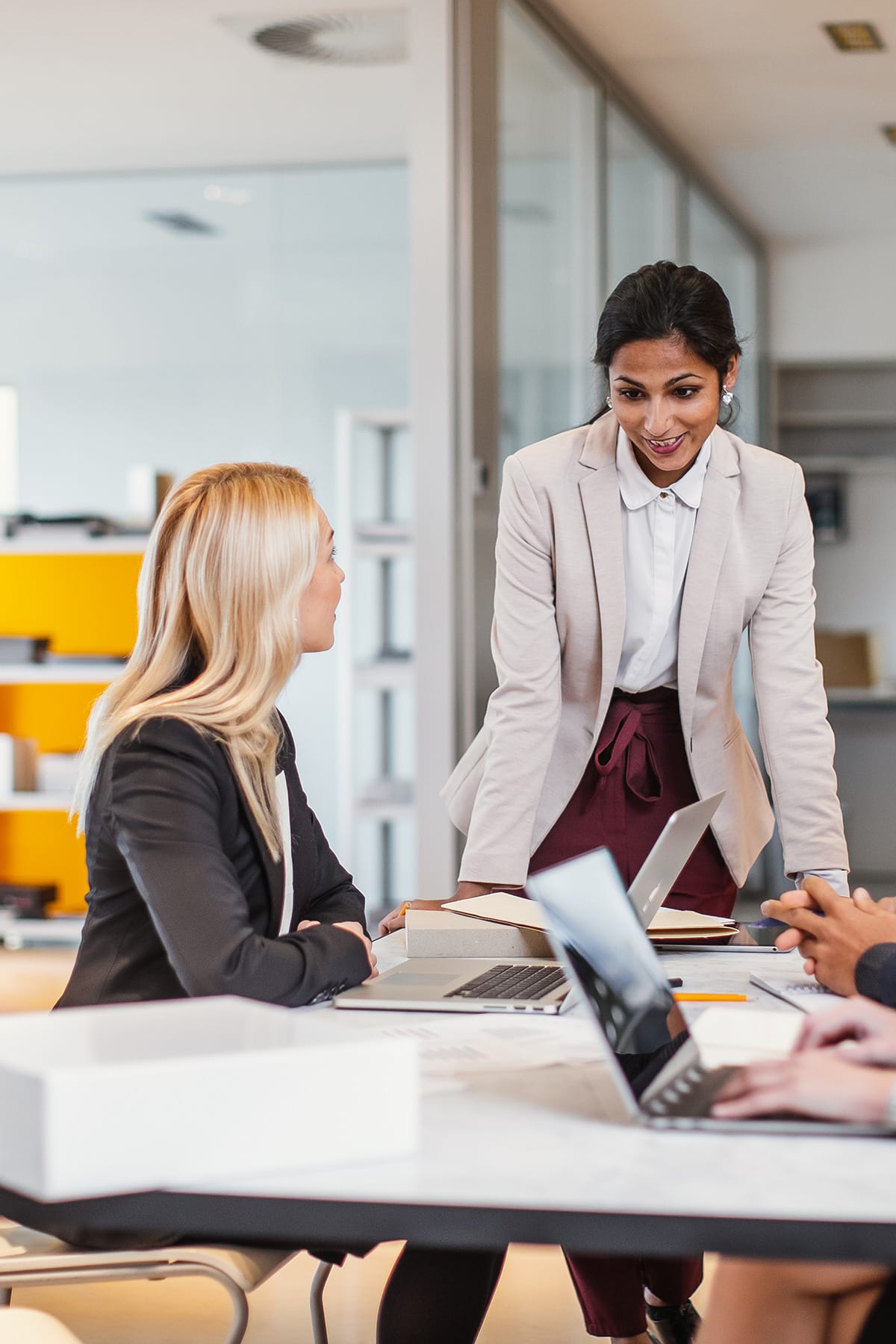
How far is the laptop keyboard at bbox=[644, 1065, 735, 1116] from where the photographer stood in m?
0.99

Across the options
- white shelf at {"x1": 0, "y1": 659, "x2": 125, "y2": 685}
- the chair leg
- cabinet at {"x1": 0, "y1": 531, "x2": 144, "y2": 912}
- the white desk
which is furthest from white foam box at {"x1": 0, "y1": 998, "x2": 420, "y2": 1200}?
cabinet at {"x1": 0, "y1": 531, "x2": 144, "y2": 912}

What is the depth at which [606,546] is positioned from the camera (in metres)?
2.13

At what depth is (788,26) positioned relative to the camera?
14.0 ft

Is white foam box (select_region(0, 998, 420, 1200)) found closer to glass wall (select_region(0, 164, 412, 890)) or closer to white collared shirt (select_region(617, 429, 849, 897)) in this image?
white collared shirt (select_region(617, 429, 849, 897))

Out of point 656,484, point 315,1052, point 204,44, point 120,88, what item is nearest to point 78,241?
point 120,88

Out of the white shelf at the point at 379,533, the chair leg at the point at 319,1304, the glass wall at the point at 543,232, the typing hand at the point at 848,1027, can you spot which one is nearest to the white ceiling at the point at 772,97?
the glass wall at the point at 543,232

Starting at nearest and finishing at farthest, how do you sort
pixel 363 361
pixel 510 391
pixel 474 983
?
1. pixel 474 983
2. pixel 510 391
3. pixel 363 361

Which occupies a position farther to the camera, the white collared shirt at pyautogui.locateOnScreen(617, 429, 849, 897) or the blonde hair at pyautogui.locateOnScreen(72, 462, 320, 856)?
the white collared shirt at pyautogui.locateOnScreen(617, 429, 849, 897)

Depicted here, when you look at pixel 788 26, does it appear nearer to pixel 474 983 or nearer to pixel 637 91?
pixel 637 91

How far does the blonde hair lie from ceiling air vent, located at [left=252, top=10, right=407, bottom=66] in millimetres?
3300

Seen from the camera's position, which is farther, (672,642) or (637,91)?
(637,91)

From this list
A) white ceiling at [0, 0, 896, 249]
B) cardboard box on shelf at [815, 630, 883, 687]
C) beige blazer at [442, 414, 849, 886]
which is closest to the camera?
beige blazer at [442, 414, 849, 886]

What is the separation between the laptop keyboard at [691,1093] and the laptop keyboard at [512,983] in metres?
0.32

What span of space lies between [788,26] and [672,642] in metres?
2.82
